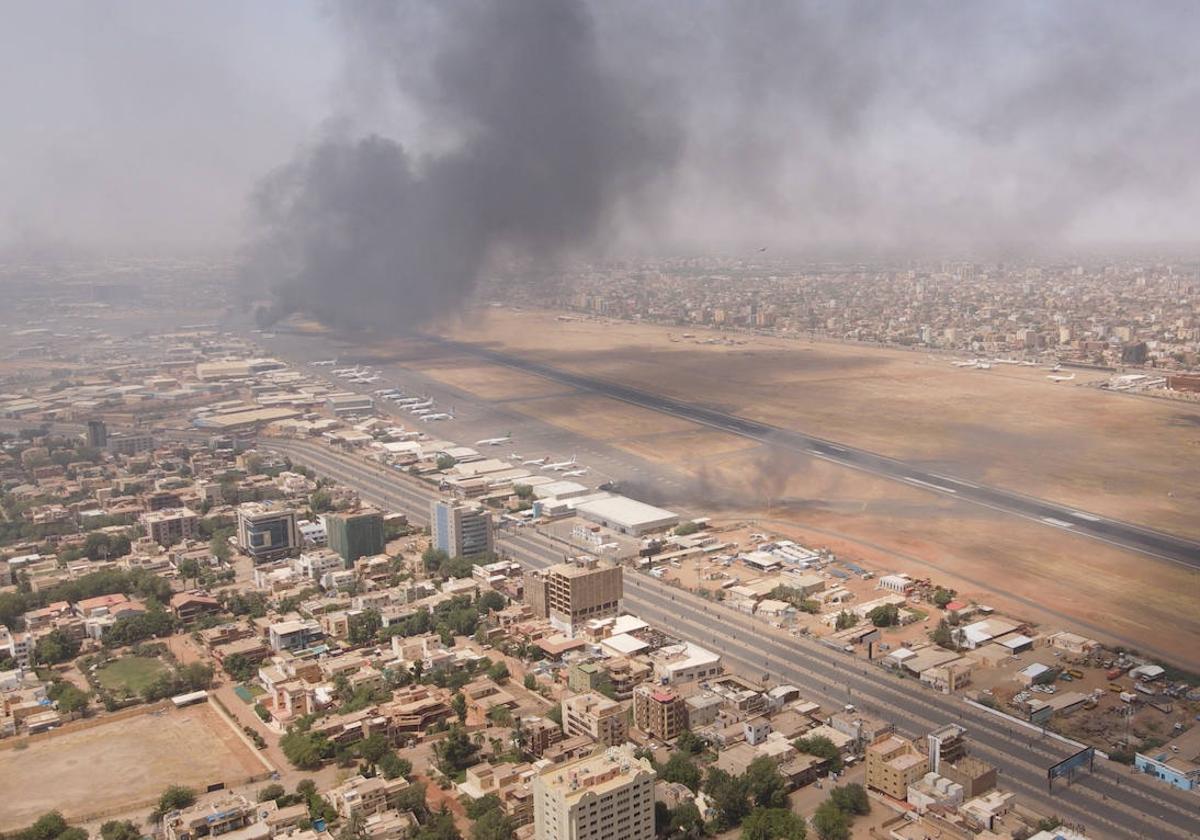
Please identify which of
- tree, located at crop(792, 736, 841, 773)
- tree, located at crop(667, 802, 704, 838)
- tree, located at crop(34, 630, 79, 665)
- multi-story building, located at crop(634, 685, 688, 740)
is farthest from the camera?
tree, located at crop(34, 630, 79, 665)

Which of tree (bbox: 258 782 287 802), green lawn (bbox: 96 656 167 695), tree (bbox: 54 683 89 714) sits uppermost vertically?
tree (bbox: 258 782 287 802)

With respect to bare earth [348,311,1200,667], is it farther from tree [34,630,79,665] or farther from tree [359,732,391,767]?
tree [34,630,79,665]

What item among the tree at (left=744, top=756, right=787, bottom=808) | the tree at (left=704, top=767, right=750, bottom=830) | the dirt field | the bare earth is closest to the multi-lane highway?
the tree at (left=744, top=756, right=787, bottom=808)

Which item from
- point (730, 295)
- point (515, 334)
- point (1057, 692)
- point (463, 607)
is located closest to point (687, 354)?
point (515, 334)

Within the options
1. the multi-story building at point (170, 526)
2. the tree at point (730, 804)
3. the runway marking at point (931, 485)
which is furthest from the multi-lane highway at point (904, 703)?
the runway marking at point (931, 485)

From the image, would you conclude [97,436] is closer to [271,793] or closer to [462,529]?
[462,529]

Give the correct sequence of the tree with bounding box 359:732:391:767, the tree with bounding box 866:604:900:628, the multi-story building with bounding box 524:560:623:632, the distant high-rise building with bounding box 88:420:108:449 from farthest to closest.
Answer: the distant high-rise building with bounding box 88:420:108:449, the multi-story building with bounding box 524:560:623:632, the tree with bounding box 866:604:900:628, the tree with bounding box 359:732:391:767

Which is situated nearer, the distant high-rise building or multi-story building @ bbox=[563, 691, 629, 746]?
multi-story building @ bbox=[563, 691, 629, 746]
